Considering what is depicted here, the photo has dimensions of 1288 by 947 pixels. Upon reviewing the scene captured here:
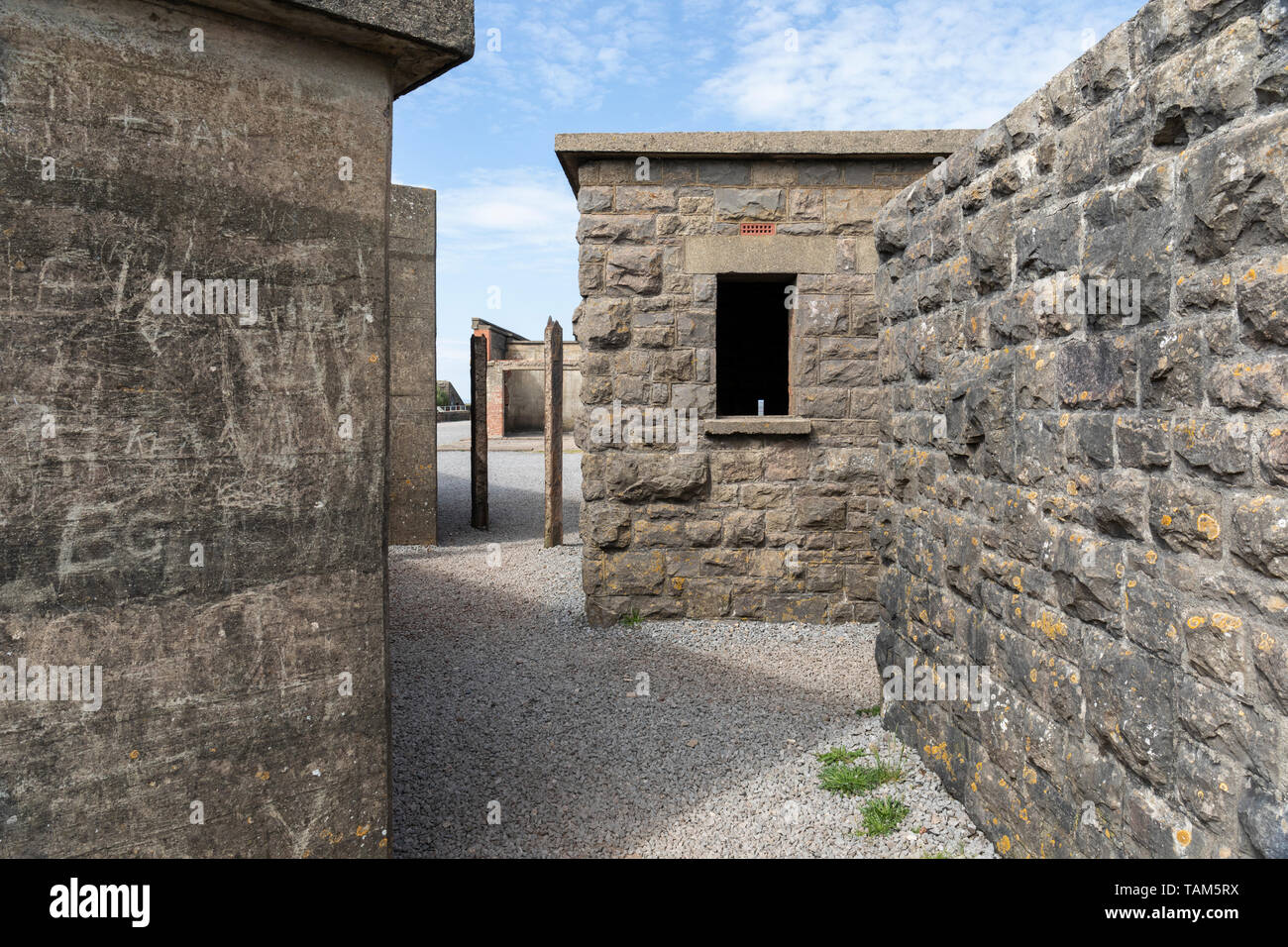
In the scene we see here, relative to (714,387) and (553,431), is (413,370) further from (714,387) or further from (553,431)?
(714,387)

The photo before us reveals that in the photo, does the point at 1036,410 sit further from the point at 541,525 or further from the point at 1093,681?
the point at 541,525

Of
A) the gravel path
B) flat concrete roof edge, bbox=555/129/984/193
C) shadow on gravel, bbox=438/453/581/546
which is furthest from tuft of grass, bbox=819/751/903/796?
shadow on gravel, bbox=438/453/581/546

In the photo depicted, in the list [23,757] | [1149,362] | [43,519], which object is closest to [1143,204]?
[1149,362]

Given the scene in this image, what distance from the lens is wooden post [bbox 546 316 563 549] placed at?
9.15 meters

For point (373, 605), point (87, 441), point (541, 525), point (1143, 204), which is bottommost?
point (541, 525)

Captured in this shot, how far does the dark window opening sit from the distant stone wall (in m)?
7.56

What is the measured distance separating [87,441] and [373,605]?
0.91m

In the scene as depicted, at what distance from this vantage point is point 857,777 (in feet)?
12.2

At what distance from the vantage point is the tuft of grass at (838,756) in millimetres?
3967

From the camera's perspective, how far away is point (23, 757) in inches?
82.0

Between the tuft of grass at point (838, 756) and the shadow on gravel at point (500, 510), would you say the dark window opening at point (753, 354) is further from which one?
the tuft of grass at point (838, 756)

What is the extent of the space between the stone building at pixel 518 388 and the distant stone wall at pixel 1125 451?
21912 mm

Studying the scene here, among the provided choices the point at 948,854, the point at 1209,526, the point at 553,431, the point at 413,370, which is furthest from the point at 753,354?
the point at 1209,526

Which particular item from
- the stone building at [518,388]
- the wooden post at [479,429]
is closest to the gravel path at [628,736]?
the wooden post at [479,429]
